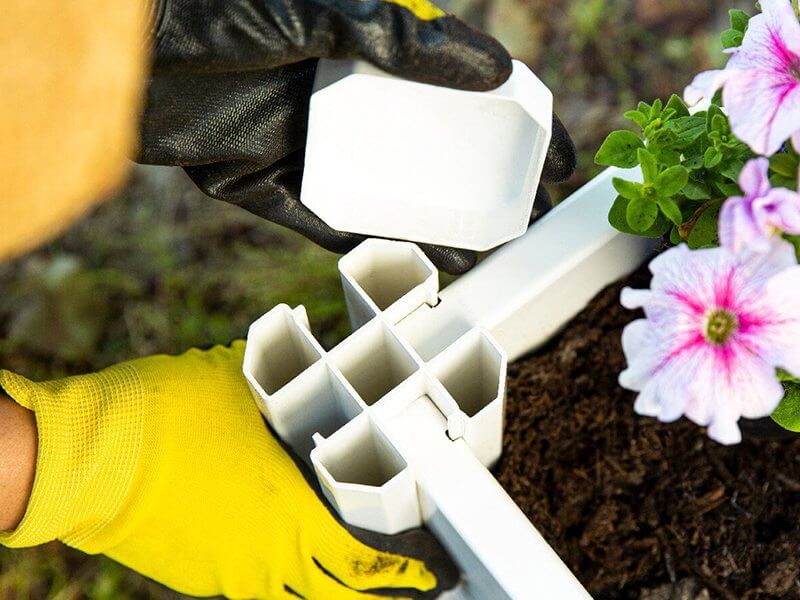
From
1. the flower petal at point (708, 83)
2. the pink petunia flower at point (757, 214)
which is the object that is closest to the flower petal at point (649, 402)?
the pink petunia flower at point (757, 214)

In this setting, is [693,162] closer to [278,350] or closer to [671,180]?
[671,180]

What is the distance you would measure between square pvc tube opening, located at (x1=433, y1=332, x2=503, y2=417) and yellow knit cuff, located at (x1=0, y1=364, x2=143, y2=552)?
433 mm

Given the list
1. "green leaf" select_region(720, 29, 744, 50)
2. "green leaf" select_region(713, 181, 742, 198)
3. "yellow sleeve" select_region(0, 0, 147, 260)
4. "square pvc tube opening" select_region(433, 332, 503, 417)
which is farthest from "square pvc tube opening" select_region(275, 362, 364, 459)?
"green leaf" select_region(720, 29, 744, 50)

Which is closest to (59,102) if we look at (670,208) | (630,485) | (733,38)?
(670,208)

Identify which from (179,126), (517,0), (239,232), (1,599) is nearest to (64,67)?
(179,126)

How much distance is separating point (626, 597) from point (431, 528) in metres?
0.30

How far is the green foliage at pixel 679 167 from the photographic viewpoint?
0.91 metres

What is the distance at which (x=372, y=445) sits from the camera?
1035 mm

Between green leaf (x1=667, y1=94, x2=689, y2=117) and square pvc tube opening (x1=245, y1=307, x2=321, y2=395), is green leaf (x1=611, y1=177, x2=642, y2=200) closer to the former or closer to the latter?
green leaf (x1=667, y1=94, x2=689, y2=117)

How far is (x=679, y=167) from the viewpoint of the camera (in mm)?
892

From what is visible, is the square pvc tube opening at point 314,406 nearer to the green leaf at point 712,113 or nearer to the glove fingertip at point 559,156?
the glove fingertip at point 559,156

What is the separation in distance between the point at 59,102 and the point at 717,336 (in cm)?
56

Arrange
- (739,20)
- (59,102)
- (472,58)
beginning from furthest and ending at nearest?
(739,20) → (472,58) → (59,102)

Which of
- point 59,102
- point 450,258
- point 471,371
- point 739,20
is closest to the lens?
point 59,102
